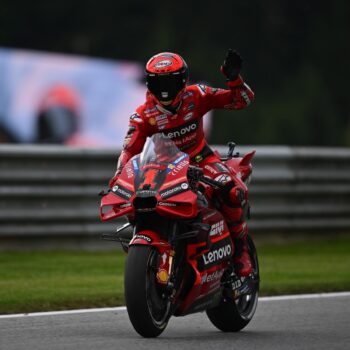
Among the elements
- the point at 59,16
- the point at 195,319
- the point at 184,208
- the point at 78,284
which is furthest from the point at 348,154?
the point at 59,16

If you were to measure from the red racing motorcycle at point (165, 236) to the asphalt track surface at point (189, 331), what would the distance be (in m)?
0.23

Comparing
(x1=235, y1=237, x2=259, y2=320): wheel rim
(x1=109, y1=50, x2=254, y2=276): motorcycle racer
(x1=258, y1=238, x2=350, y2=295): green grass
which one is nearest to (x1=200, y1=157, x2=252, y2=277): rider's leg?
(x1=109, y1=50, x2=254, y2=276): motorcycle racer

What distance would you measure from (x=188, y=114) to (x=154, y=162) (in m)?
0.62

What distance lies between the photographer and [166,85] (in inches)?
332

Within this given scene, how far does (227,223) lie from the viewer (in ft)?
29.1

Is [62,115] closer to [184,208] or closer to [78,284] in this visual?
[78,284]

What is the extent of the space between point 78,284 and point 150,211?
327 centimetres

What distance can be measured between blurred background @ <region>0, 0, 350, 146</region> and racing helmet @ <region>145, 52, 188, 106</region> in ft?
95.7

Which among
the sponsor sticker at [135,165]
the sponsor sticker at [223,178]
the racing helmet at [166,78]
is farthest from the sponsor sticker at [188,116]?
the sponsor sticker at [135,165]

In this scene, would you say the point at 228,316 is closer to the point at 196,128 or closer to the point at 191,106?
the point at 196,128

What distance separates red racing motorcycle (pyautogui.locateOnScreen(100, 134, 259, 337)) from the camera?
7.79m

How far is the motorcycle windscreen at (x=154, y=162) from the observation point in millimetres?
7957

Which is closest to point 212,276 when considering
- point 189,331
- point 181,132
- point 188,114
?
point 189,331

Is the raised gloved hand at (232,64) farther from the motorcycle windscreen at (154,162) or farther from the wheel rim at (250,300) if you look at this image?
the wheel rim at (250,300)
